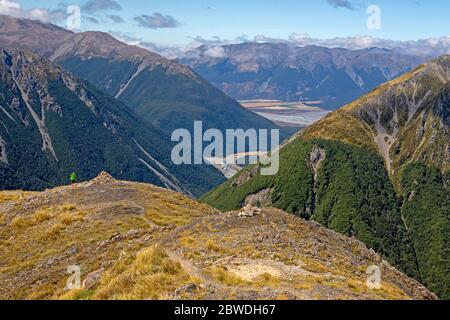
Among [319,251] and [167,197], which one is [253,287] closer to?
[319,251]

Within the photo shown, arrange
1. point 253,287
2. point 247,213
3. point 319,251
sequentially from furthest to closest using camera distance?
point 247,213 → point 319,251 → point 253,287

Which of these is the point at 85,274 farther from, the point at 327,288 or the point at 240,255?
the point at 327,288

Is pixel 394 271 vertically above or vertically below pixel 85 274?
below

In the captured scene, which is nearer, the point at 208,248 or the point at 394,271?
the point at 208,248

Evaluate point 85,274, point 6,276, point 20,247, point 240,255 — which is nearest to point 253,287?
point 240,255
